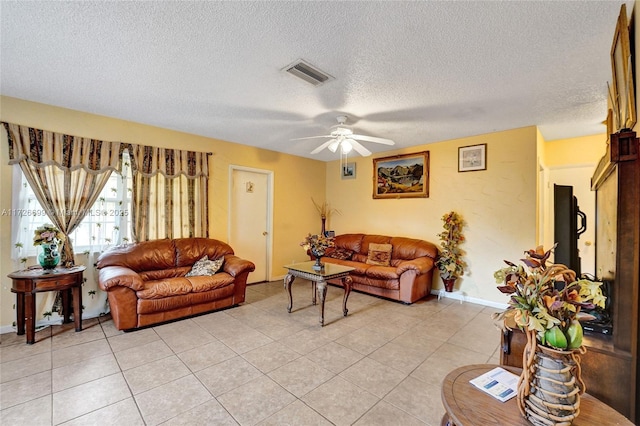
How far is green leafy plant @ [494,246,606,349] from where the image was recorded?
94 cm

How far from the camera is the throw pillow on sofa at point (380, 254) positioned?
15.8ft

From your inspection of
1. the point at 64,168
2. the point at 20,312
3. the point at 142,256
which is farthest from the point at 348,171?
the point at 20,312

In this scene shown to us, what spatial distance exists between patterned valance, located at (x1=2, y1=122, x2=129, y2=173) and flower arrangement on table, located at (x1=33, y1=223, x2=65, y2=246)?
756 millimetres

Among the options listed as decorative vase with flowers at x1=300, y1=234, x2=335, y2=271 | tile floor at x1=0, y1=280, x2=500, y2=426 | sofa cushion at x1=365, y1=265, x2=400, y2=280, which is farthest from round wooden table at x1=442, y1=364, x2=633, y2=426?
sofa cushion at x1=365, y1=265, x2=400, y2=280

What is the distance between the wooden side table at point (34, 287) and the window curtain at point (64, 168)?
0.36 m

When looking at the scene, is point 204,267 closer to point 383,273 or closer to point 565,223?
point 383,273

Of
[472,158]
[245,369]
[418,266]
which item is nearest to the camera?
[245,369]

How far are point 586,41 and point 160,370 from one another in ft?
13.7

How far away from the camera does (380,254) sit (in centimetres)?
492

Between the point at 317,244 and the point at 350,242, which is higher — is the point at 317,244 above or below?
above

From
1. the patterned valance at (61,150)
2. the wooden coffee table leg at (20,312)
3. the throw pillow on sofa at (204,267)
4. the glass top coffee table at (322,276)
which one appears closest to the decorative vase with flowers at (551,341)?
the glass top coffee table at (322,276)

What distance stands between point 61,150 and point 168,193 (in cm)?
125

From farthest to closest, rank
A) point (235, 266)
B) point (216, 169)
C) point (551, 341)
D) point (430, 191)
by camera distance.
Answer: point (430, 191)
point (216, 169)
point (235, 266)
point (551, 341)

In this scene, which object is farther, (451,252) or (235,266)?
(451,252)
